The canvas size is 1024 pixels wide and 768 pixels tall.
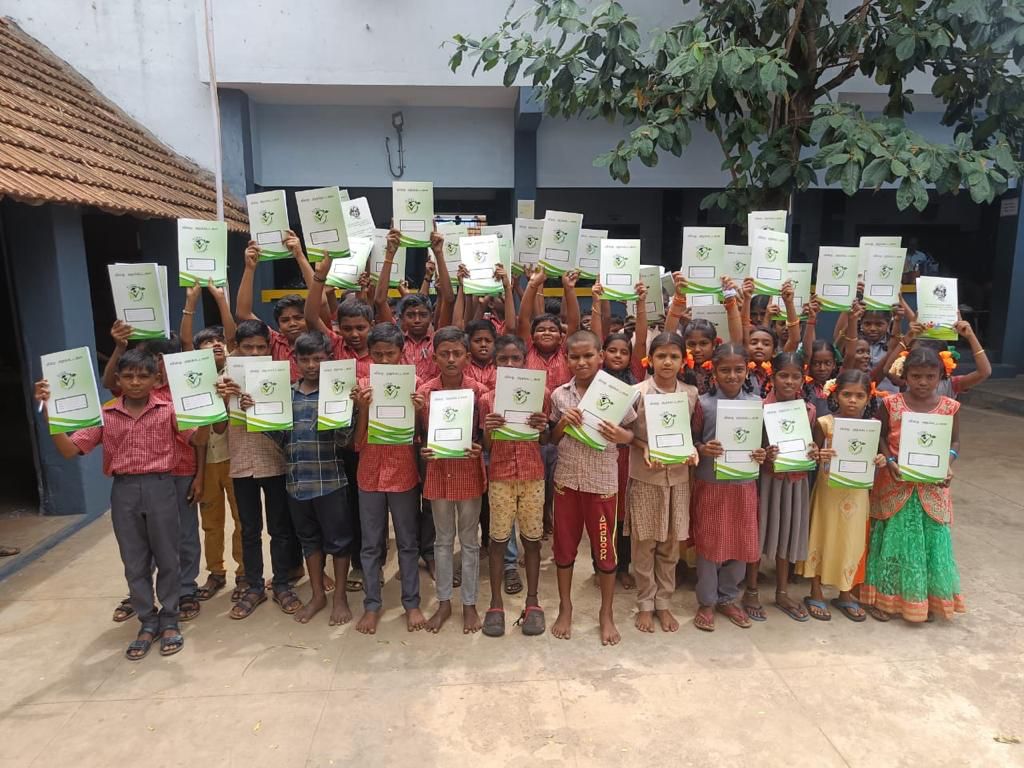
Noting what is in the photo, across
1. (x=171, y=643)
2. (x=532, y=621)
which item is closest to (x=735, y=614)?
(x=532, y=621)

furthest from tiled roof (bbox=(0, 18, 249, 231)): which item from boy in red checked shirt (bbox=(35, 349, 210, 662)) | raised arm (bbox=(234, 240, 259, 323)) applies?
boy in red checked shirt (bbox=(35, 349, 210, 662))

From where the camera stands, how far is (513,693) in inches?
103

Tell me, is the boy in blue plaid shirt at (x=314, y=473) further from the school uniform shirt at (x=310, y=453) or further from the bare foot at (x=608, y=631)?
the bare foot at (x=608, y=631)

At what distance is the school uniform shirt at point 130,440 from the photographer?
2.84m

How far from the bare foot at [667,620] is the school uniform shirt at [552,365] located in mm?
1158

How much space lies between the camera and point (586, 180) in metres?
8.10

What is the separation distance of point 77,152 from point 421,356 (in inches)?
134

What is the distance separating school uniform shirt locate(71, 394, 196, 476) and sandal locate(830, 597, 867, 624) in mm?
3125

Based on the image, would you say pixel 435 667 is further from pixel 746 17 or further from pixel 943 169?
pixel 746 17

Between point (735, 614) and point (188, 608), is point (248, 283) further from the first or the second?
point (735, 614)

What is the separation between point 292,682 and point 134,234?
5.98m

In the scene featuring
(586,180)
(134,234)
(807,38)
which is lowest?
(134,234)

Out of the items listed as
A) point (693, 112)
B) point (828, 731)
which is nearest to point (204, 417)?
point (828, 731)

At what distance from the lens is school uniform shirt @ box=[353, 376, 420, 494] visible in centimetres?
301
